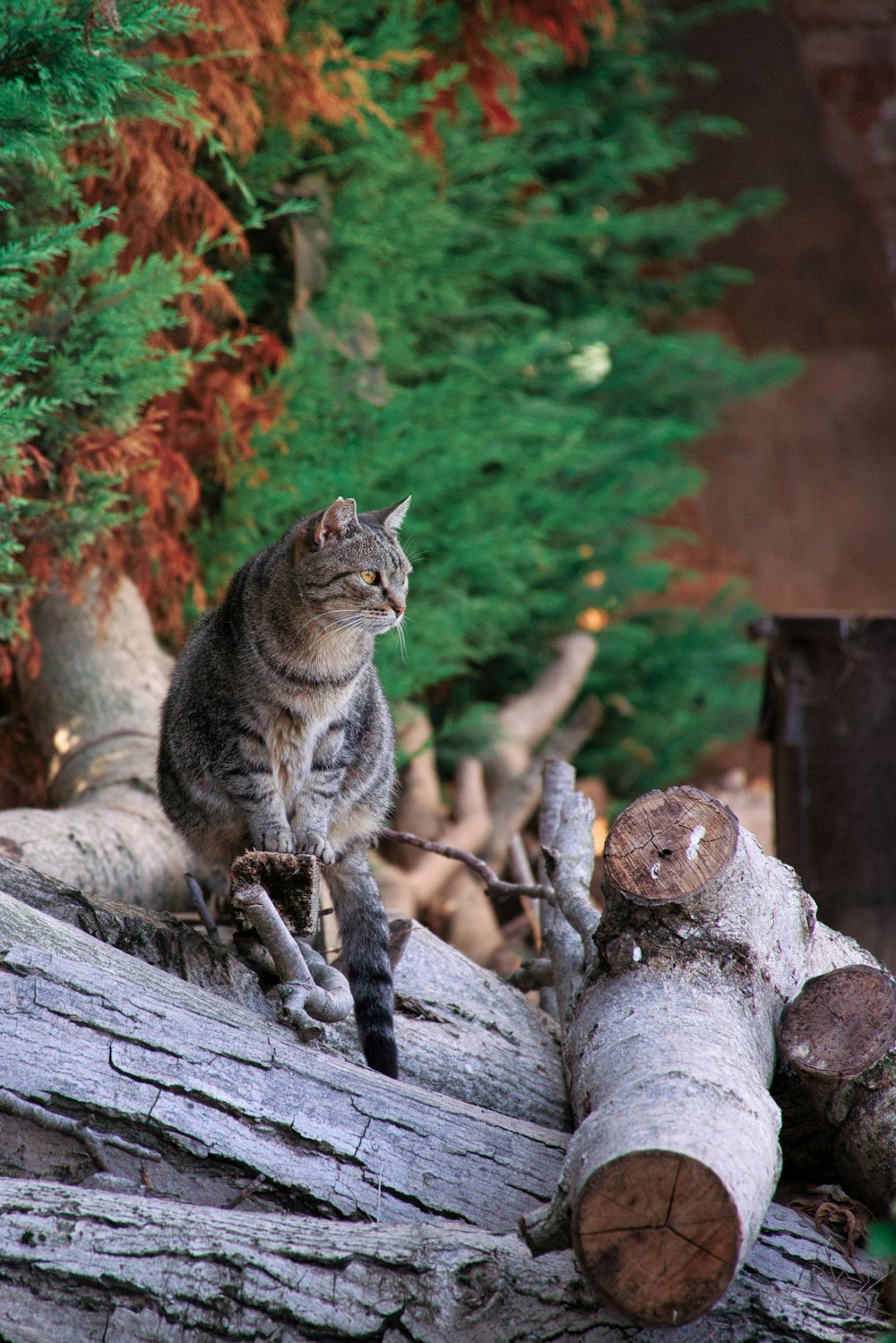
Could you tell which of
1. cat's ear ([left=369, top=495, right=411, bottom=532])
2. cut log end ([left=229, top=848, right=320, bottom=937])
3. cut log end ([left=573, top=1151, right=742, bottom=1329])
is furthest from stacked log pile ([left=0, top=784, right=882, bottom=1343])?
cat's ear ([left=369, top=495, right=411, bottom=532])

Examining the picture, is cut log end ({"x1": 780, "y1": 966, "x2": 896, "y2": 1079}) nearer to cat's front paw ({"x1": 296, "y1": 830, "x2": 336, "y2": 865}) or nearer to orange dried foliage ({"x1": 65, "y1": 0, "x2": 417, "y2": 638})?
cat's front paw ({"x1": 296, "y1": 830, "x2": 336, "y2": 865})

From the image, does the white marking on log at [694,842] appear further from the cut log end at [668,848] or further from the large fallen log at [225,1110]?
the large fallen log at [225,1110]

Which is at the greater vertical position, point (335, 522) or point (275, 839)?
point (335, 522)

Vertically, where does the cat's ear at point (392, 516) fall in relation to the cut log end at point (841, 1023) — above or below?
above

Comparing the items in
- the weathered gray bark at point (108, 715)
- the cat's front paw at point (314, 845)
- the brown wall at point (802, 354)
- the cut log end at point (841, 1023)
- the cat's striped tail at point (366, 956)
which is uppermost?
the cut log end at point (841, 1023)

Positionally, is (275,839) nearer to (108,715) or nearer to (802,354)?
(108,715)

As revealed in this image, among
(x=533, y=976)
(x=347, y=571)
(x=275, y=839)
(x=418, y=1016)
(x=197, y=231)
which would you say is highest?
(x=197, y=231)

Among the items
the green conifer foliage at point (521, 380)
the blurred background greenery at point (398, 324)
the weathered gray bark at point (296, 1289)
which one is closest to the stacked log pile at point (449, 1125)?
the weathered gray bark at point (296, 1289)

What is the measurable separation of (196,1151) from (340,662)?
1.13 metres

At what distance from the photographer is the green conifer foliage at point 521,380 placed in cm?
422

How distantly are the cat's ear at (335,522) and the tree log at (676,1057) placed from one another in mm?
988

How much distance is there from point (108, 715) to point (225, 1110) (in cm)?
219

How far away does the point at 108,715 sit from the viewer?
12.0ft

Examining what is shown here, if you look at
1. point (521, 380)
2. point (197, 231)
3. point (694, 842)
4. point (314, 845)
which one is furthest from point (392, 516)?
point (521, 380)
